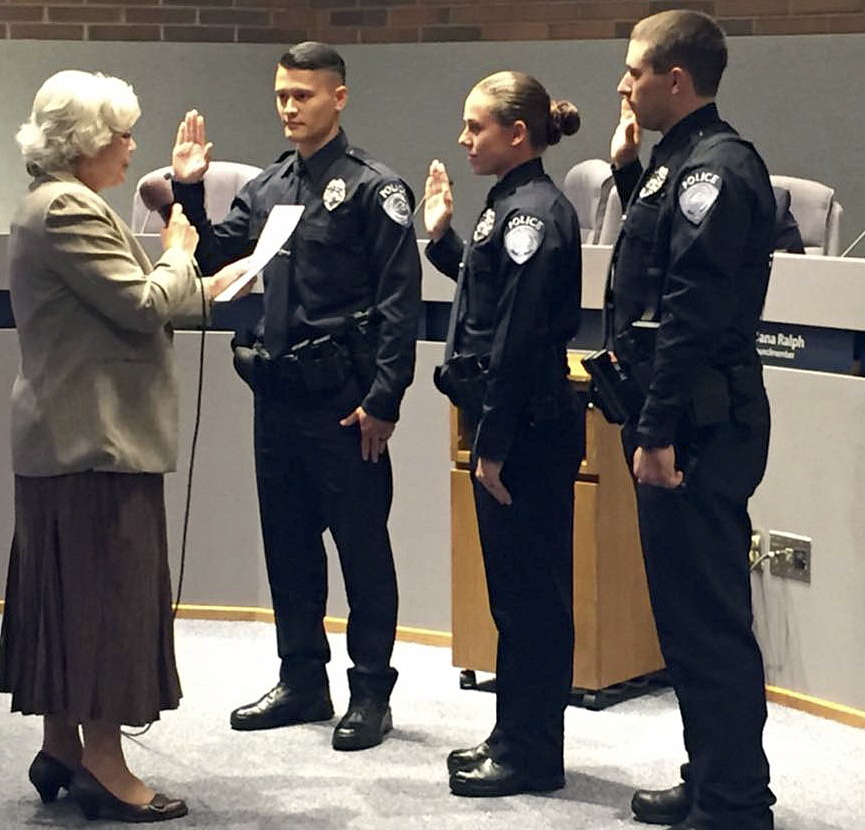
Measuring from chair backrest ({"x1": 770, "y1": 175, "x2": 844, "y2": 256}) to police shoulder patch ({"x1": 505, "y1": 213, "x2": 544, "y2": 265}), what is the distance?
1.99 m

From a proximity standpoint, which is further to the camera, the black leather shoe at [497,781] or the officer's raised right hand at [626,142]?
the black leather shoe at [497,781]

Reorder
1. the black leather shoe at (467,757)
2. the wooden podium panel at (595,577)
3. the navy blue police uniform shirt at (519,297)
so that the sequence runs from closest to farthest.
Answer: the navy blue police uniform shirt at (519,297), the black leather shoe at (467,757), the wooden podium panel at (595,577)

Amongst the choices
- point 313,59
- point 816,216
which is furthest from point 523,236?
point 816,216

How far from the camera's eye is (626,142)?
3445 millimetres

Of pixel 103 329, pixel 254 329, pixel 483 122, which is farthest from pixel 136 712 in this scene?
pixel 483 122

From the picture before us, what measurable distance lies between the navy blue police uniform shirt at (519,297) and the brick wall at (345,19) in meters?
3.31

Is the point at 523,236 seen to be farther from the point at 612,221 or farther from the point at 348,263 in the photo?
the point at 612,221

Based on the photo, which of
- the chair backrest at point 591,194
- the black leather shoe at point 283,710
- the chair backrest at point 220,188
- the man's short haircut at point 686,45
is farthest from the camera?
the chair backrest at point 220,188

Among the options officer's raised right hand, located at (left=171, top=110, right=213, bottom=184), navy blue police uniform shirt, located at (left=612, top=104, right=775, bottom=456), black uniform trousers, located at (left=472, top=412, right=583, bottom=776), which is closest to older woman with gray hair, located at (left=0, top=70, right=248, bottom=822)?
officer's raised right hand, located at (left=171, top=110, right=213, bottom=184)

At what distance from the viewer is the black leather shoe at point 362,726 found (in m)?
3.86

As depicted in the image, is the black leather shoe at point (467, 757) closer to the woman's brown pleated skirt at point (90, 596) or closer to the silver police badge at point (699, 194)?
the woman's brown pleated skirt at point (90, 596)

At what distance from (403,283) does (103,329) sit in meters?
0.75

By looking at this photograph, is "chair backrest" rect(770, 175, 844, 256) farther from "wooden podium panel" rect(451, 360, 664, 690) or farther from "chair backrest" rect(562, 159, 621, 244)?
"wooden podium panel" rect(451, 360, 664, 690)

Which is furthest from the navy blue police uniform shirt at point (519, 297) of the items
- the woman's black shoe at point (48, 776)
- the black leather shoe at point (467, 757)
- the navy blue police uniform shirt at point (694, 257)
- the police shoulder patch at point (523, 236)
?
the woman's black shoe at point (48, 776)
